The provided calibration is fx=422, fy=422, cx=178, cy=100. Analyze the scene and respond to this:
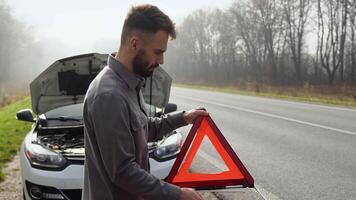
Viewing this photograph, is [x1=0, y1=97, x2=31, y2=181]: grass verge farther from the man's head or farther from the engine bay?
the man's head

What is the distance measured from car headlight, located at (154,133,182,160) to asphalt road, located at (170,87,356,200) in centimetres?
139

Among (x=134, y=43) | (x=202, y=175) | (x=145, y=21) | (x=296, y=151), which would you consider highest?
(x=145, y=21)

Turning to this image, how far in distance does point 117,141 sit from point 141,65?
0.40 meters

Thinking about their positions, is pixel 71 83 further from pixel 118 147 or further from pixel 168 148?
pixel 118 147

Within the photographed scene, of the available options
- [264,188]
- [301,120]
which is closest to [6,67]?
[301,120]

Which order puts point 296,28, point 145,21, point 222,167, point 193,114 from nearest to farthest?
1. point 145,21
2. point 193,114
3. point 222,167
4. point 296,28

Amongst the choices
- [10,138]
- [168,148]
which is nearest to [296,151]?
[168,148]

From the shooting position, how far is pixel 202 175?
2674 millimetres

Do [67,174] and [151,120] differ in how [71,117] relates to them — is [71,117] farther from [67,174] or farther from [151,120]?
[151,120]

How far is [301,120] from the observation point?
1301 centimetres

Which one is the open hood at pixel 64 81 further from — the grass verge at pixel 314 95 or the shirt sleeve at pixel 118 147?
the grass verge at pixel 314 95

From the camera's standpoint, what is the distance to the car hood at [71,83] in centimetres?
527

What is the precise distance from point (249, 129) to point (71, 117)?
6.63m

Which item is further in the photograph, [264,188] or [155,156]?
[264,188]
